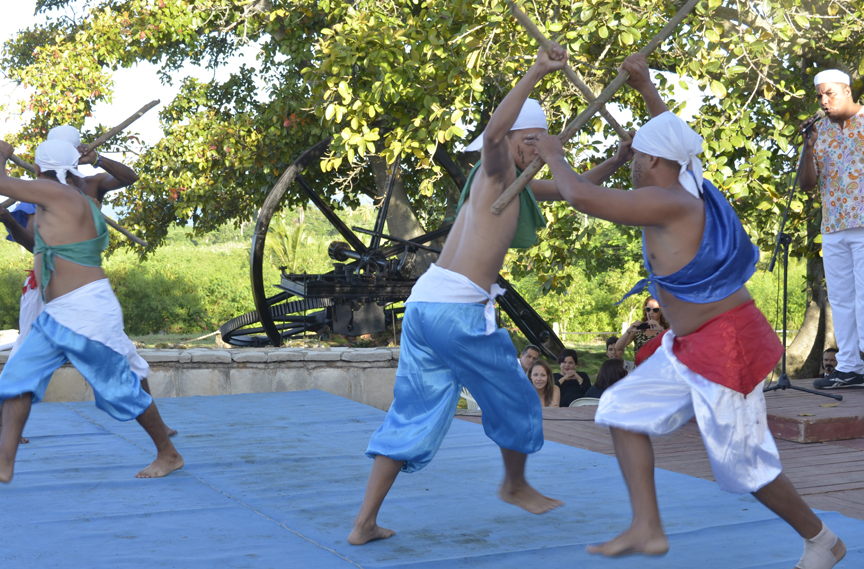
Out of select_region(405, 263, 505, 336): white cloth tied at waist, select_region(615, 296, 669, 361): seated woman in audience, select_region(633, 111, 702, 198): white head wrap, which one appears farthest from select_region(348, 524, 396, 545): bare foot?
select_region(615, 296, 669, 361): seated woman in audience

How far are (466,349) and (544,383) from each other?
12.0ft

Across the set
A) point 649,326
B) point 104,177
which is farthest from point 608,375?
point 104,177

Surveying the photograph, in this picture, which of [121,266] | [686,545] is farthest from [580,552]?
[121,266]

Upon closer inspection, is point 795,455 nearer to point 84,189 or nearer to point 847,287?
point 847,287

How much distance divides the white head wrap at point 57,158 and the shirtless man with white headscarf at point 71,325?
1 centimetres

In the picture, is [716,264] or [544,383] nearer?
[716,264]

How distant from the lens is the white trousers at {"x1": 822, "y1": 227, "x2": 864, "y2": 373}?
15.9 feet

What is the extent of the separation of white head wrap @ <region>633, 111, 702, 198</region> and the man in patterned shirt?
2.87 meters

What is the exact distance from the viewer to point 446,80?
6977 millimetres

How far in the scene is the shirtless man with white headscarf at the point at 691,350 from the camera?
7.14 ft

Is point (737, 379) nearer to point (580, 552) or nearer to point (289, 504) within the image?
point (580, 552)

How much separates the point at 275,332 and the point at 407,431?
6.47 m

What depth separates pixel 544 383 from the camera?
→ 610 centimetres

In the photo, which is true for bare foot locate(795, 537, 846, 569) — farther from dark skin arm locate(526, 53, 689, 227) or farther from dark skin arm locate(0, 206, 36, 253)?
dark skin arm locate(0, 206, 36, 253)
